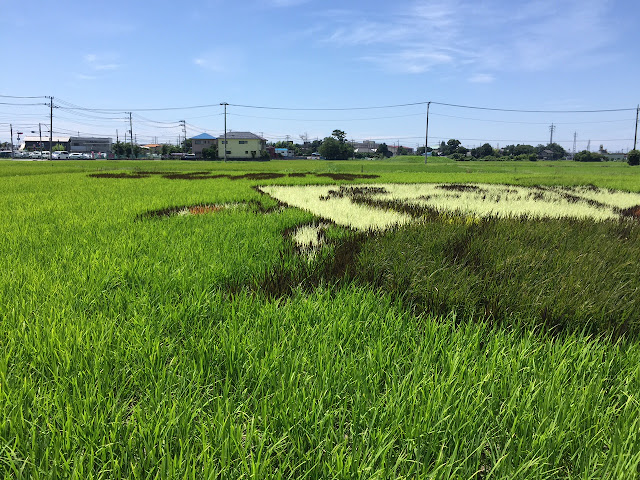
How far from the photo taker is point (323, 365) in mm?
1786

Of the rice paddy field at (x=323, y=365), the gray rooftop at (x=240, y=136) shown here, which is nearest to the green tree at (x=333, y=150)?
the gray rooftop at (x=240, y=136)

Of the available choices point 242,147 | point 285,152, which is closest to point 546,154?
point 285,152

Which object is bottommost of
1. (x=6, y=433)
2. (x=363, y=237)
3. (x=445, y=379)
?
(x=6, y=433)

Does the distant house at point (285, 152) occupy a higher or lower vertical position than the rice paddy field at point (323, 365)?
higher

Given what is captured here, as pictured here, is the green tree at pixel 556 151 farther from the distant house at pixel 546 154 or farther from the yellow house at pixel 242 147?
the yellow house at pixel 242 147

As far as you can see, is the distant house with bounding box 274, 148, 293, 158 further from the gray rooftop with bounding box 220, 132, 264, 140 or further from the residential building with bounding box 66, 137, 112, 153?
→ the residential building with bounding box 66, 137, 112, 153

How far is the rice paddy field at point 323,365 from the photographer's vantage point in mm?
1246

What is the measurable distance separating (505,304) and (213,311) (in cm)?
218

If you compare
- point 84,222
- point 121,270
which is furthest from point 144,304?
point 84,222

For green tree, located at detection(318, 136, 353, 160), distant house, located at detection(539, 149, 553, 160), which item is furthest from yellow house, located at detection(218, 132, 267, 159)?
distant house, located at detection(539, 149, 553, 160)

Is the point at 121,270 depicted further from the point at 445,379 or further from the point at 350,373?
the point at 445,379

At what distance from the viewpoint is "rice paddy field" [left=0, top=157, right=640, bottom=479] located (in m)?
1.25

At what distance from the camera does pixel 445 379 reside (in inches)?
65.5

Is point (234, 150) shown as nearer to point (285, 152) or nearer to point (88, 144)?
point (285, 152)
